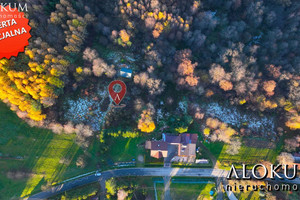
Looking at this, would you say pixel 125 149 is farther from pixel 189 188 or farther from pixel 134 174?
pixel 189 188

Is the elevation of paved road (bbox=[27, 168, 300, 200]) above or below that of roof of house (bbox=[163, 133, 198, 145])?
below

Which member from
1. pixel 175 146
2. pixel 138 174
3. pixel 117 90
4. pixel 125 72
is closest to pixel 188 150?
pixel 175 146

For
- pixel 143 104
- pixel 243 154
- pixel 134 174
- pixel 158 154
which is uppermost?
pixel 143 104

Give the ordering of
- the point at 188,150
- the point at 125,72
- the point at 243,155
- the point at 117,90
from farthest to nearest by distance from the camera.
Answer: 1. the point at 117,90
2. the point at 243,155
3. the point at 125,72
4. the point at 188,150

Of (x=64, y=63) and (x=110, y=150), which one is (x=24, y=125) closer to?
(x=64, y=63)

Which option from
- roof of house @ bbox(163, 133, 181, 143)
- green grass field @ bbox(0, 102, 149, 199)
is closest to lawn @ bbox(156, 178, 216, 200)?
roof of house @ bbox(163, 133, 181, 143)

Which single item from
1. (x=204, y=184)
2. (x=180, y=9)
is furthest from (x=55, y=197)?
(x=180, y=9)

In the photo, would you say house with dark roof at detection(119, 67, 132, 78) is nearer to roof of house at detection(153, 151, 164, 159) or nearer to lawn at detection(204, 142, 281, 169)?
roof of house at detection(153, 151, 164, 159)
